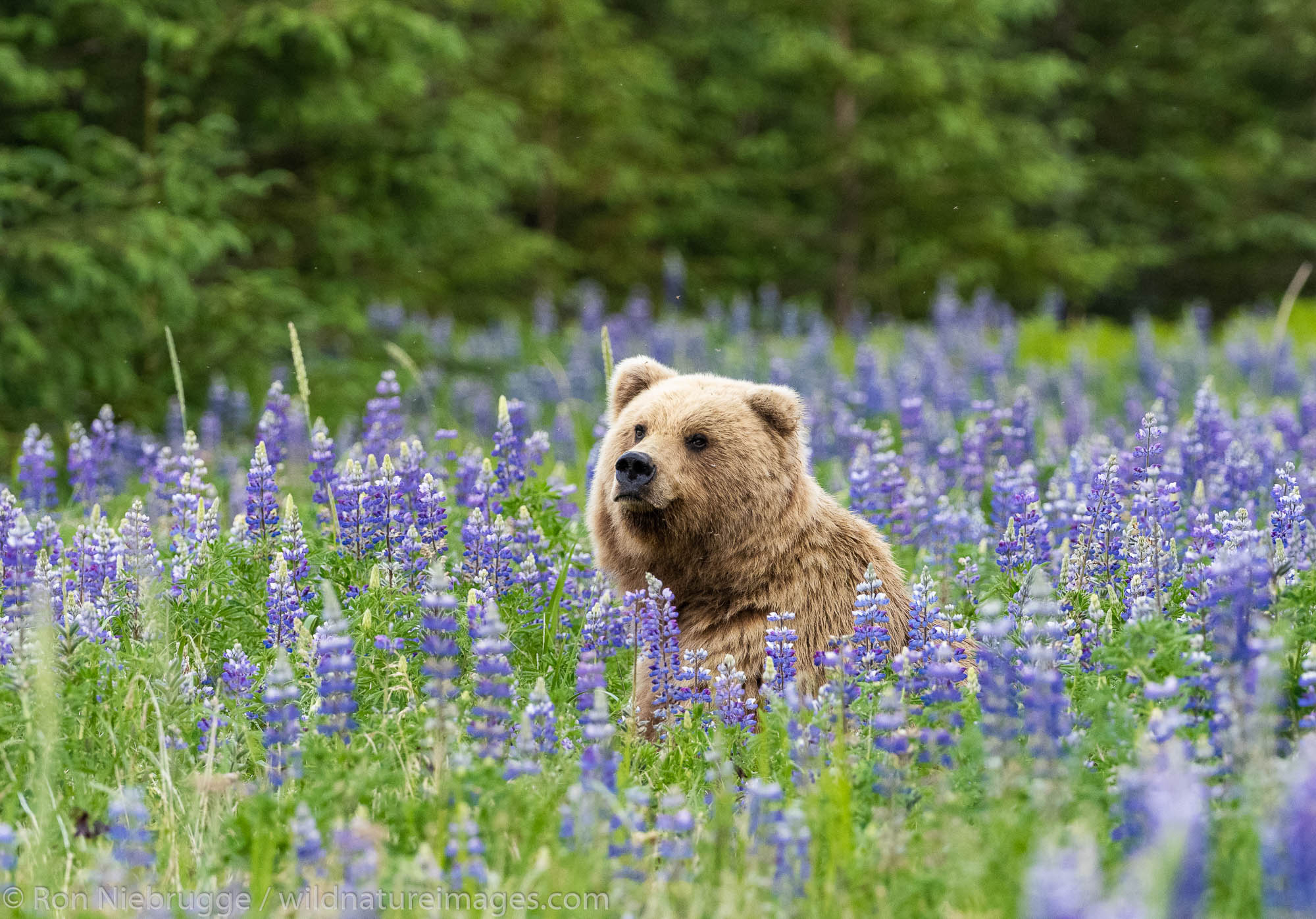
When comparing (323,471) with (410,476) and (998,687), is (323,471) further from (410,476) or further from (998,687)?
(998,687)

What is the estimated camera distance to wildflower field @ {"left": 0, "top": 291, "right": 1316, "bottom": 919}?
2.21m

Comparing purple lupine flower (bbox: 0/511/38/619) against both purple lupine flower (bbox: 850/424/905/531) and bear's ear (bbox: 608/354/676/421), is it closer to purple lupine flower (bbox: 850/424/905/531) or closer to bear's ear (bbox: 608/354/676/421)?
bear's ear (bbox: 608/354/676/421)

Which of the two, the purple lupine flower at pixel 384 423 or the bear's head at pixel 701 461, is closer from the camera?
the bear's head at pixel 701 461

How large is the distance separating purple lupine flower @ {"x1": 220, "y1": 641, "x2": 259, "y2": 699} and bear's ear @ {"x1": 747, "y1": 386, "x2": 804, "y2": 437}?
1725 mm

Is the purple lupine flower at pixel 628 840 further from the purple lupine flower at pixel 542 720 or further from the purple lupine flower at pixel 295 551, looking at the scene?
the purple lupine flower at pixel 295 551

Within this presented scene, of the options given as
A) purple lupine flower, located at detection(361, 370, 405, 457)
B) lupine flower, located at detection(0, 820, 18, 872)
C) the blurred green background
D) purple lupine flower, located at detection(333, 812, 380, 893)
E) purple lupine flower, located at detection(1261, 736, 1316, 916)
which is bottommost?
lupine flower, located at detection(0, 820, 18, 872)

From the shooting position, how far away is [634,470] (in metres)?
3.83

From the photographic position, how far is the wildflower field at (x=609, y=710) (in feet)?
7.27

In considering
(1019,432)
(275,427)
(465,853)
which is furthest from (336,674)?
(1019,432)

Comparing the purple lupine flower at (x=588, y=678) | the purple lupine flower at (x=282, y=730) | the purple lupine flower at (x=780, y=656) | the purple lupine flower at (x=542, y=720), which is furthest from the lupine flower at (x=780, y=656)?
the purple lupine flower at (x=282, y=730)

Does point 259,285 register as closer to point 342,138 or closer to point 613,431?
point 342,138

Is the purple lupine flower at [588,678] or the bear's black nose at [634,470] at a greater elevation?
the bear's black nose at [634,470]

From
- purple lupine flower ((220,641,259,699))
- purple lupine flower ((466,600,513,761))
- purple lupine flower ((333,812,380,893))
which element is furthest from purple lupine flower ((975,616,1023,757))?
purple lupine flower ((220,641,259,699))

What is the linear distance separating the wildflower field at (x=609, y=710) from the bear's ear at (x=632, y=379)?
0.38m
